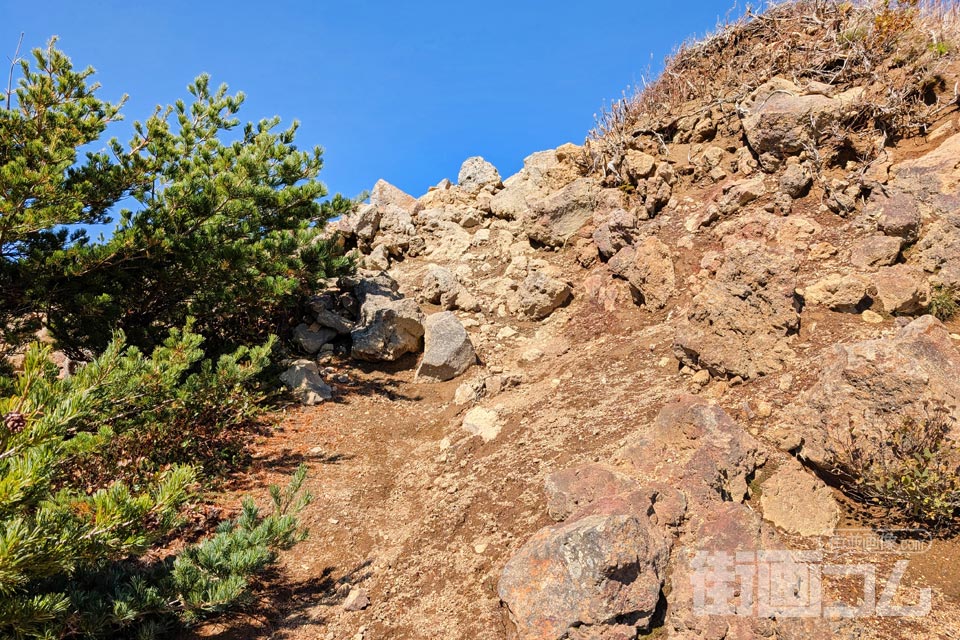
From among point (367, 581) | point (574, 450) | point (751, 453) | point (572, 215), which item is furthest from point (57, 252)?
point (572, 215)

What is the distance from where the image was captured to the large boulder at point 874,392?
3834mm

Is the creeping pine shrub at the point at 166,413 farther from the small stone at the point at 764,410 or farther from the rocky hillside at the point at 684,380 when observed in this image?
the small stone at the point at 764,410

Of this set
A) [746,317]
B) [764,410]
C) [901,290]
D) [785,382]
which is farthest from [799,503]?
[901,290]

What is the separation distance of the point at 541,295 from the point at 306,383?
3.95 meters

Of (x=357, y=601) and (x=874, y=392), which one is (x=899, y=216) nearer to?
(x=874, y=392)

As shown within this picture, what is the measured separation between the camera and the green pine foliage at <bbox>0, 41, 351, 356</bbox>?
5.55 m

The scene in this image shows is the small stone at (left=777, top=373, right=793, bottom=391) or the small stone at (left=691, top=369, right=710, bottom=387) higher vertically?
the small stone at (left=691, top=369, right=710, bottom=387)

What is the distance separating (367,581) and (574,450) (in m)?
2.11

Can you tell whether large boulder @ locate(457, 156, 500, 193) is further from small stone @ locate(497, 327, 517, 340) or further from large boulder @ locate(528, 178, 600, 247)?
small stone @ locate(497, 327, 517, 340)

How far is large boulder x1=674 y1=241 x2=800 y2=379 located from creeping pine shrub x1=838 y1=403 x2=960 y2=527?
1318mm

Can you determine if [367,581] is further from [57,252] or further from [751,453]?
[57,252]

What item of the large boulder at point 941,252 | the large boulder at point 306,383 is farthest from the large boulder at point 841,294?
the large boulder at point 306,383

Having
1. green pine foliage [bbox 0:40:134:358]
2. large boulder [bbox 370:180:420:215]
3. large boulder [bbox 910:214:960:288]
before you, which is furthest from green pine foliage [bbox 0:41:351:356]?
large boulder [bbox 910:214:960:288]

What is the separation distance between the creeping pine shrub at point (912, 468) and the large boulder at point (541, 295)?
541 centimetres
